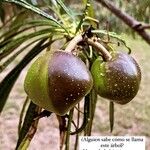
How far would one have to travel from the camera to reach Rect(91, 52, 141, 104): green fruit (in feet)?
2.77

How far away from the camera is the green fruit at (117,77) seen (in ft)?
2.77

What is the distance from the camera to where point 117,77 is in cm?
→ 84

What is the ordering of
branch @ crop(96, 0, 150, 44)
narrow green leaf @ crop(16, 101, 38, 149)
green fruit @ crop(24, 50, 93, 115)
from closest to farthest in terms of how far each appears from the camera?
green fruit @ crop(24, 50, 93, 115) → narrow green leaf @ crop(16, 101, 38, 149) → branch @ crop(96, 0, 150, 44)

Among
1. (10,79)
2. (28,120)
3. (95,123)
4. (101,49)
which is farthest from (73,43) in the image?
(95,123)

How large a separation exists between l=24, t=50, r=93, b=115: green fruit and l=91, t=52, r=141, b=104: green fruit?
0.07 meters

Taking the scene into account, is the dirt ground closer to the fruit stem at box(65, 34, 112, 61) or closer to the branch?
the branch

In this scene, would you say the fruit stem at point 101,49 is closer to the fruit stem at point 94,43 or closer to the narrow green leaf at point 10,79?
the fruit stem at point 94,43

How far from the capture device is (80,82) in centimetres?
77

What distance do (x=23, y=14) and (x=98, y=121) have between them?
7.62 feet

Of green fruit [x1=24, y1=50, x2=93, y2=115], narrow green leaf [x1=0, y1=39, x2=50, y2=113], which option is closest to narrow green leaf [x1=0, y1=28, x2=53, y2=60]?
narrow green leaf [x1=0, y1=39, x2=50, y2=113]

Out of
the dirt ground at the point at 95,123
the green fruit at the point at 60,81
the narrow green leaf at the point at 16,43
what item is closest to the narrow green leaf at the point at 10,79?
the narrow green leaf at the point at 16,43

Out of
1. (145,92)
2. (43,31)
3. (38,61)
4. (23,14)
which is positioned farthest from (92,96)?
(145,92)

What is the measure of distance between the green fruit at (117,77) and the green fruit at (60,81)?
0.07 m

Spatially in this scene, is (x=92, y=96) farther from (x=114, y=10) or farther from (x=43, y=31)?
(x=114, y=10)
